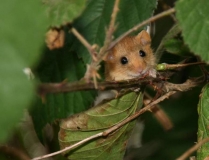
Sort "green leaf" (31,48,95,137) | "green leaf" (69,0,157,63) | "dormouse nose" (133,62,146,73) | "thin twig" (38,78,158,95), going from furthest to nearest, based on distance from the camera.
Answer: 1. "dormouse nose" (133,62,146,73)
2. "green leaf" (31,48,95,137)
3. "green leaf" (69,0,157,63)
4. "thin twig" (38,78,158,95)

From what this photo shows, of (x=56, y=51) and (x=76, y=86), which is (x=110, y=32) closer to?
(x=76, y=86)

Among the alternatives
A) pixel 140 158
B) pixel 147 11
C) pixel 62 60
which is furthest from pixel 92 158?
pixel 140 158

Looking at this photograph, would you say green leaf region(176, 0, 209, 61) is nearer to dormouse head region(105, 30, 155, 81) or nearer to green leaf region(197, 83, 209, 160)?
green leaf region(197, 83, 209, 160)

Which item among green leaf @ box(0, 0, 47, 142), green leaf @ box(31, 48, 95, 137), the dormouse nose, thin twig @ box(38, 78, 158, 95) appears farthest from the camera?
the dormouse nose

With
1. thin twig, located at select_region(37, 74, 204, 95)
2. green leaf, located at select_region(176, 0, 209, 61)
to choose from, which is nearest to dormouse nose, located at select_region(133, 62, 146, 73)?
thin twig, located at select_region(37, 74, 204, 95)

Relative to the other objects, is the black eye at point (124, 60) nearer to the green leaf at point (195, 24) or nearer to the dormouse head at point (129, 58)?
the dormouse head at point (129, 58)

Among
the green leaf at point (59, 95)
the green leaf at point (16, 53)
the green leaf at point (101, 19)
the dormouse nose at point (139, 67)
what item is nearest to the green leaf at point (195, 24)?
the green leaf at point (101, 19)

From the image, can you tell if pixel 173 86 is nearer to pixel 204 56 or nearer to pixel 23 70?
pixel 204 56
